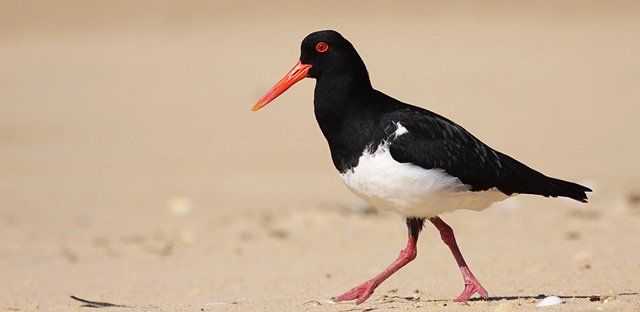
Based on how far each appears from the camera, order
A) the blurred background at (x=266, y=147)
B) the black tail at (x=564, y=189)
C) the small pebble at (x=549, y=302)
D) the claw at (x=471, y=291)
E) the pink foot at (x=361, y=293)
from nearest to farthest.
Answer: the small pebble at (x=549, y=302) → the claw at (x=471, y=291) → the pink foot at (x=361, y=293) → the black tail at (x=564, y=189) → the blurred background at (x=266, y=147)

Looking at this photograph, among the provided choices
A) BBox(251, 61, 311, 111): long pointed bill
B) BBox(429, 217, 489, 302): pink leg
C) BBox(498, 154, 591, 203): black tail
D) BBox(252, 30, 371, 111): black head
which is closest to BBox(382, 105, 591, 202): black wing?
BBox(498, 154, 591, 203): black tail

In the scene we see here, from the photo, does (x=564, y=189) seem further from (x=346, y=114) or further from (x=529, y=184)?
(x=346, y=114)

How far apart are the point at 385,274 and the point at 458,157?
997 mm

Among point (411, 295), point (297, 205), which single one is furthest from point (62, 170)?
point (411, 295)

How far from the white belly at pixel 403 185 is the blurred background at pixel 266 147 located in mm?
703

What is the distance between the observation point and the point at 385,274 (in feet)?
25.0

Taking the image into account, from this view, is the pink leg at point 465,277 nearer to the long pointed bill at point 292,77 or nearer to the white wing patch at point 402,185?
the white wing patch at point 402,185

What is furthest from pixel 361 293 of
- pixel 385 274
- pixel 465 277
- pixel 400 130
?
pixel 400 130

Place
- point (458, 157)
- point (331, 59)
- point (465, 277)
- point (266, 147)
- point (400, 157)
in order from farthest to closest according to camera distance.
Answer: point (266, 147)
point (331, 59)
point (465, 277)
point (458, 157)
point (400, 157)

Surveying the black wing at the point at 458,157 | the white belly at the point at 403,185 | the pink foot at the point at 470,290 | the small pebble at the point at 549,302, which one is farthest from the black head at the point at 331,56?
the small pebble at the point at 549,302

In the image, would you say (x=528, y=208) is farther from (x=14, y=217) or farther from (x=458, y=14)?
(x=458, y=14)

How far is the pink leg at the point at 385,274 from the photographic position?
755cm

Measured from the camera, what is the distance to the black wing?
7.14 m

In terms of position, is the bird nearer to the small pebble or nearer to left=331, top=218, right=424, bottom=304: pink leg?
left=331, top=218, right=424, bottom=304: pink leg
